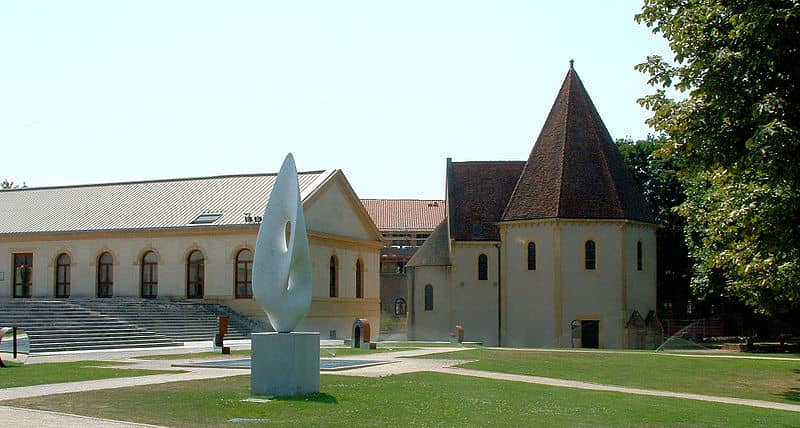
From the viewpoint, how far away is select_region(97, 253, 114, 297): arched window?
2132 inches

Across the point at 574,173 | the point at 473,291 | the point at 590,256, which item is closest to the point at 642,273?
the point at 590,256

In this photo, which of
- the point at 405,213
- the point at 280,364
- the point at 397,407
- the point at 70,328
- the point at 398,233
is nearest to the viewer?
the point at 397,407

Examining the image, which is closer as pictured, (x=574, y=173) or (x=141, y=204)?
(x=574, y=173)

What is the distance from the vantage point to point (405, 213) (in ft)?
343

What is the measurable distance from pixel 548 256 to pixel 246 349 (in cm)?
2467

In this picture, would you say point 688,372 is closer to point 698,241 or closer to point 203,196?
point 698,241

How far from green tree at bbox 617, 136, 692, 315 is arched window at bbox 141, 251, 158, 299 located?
32.9m

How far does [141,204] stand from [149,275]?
5.65 meters

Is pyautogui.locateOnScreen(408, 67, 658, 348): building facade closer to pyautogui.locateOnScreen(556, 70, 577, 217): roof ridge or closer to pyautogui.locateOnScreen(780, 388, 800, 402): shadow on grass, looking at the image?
pyautogui.locateOnScreen(556, 70, 577, 217): roof ridge

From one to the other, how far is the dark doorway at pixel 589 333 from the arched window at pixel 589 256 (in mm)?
3217

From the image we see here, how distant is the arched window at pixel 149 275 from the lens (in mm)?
53375

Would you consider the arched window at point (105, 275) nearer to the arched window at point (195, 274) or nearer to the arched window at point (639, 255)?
the arched window at point (195, 274)

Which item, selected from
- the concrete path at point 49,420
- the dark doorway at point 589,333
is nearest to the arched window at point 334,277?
the dark doorway at point 589,333

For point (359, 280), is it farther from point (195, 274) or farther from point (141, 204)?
point (141, 204)
